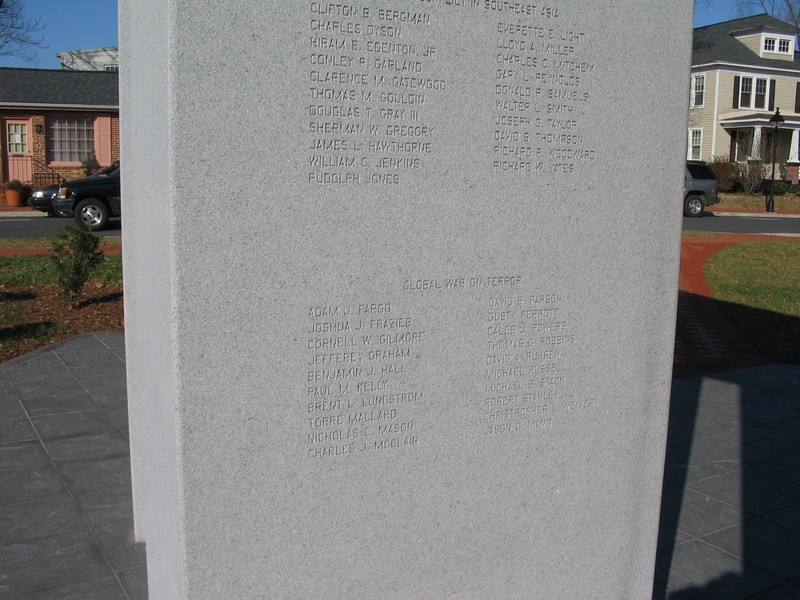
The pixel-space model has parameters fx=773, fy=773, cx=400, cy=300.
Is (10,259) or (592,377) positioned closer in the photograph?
(592,377)

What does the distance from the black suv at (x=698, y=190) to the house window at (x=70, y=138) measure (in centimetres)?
2407

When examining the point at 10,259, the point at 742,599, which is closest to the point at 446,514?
the point at 742,599

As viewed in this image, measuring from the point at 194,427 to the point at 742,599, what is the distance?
3.00m

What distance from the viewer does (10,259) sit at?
13.8m

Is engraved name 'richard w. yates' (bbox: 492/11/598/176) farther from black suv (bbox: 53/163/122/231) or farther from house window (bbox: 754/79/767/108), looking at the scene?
house window (bbox: 754/79/767/108)

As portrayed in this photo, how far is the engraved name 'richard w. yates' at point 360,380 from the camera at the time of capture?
2.76 metres

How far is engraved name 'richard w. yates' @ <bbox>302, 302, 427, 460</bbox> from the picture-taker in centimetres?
276

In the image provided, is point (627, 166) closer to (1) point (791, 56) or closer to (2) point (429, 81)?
(2) point (429, 81)

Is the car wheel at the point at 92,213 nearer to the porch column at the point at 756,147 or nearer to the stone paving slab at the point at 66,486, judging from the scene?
the stone paving slab at the point at 66,486

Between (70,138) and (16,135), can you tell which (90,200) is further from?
(16,135)

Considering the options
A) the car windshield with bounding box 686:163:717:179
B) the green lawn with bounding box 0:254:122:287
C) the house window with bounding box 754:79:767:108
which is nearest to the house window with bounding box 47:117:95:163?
the green lawn with bounding box 0:254:122:287

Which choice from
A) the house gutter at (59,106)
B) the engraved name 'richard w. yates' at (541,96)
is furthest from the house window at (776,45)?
the engraved name 'richard w. yates' at (541,96)

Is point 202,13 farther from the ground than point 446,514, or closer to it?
farther from the ground

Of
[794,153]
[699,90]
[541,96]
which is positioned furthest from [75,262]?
[794,153]
